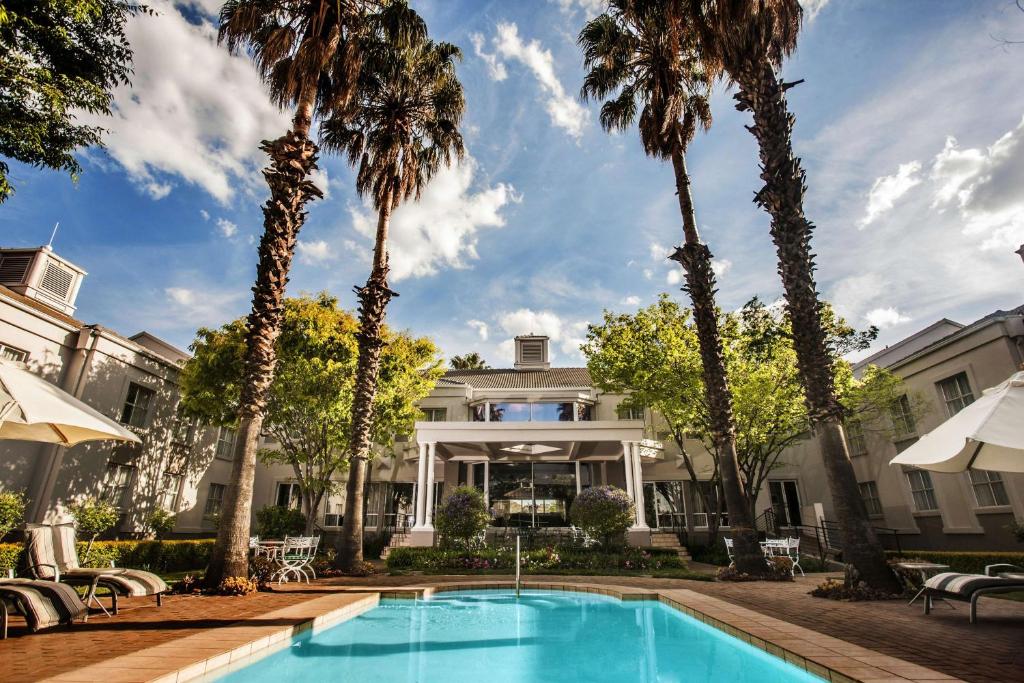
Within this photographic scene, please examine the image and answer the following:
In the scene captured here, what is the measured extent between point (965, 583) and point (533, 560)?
11327mm

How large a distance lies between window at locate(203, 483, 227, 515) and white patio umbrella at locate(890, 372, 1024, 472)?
82.8 ft

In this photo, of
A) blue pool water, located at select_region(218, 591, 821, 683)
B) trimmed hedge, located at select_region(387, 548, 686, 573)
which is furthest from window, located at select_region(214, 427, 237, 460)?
blue pool water, located at select_region(218, 591, 821, 683)

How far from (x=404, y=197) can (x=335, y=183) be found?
144 inches

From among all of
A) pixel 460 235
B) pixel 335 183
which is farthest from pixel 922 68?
pixel 335 183

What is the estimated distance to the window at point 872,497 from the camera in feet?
64.2

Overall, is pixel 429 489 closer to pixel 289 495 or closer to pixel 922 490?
pixel 289 495

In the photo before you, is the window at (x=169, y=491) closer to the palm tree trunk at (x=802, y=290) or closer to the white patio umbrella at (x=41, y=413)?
the white patio umbrella at (x=41, y=413)

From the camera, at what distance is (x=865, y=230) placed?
14758mm

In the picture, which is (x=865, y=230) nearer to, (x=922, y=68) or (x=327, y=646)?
(x=922, y=68)

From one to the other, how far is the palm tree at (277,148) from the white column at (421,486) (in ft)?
26.5

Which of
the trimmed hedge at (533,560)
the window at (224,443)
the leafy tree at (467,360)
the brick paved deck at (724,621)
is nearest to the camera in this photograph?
the brick paved deck at (724,621)

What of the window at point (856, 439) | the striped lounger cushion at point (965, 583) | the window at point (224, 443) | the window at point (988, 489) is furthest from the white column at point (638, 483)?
the window at point (224, 443)

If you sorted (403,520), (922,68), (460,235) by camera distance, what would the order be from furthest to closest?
(403,520)
(460,235)
(922,68)

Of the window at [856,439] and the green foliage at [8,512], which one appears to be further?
the window at [856,439]
